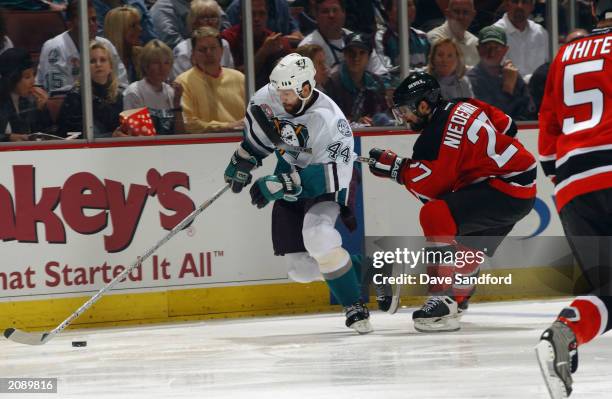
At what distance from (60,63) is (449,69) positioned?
2.02m

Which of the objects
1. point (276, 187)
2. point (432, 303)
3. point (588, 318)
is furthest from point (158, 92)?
point (588, 318)

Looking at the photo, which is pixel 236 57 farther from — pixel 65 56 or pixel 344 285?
pixel 344 285

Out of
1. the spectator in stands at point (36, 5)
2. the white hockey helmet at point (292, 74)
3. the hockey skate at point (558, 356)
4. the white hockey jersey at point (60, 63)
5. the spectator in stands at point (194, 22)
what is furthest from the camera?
the spectator in stands at point (194, 22)

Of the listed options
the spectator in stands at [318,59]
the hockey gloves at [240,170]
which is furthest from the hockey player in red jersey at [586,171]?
the spectator in stands at [318,59]

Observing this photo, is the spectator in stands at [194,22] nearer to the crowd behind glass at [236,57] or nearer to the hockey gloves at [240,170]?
the crowd behind glass at [236,57]

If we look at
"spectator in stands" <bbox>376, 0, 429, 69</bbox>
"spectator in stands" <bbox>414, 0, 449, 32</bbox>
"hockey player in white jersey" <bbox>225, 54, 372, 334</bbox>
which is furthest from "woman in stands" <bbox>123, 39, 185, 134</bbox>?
"spectator in stands" <bbox>414, 0, 449, 32</bbox>

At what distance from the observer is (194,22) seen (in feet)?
20.8

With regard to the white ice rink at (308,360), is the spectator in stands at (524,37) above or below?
above

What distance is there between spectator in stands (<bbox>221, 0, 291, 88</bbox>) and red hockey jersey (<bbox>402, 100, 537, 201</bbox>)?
1045mm

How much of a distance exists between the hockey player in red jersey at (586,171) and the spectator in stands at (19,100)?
295cm

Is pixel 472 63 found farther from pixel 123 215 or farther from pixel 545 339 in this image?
pixel 545 339

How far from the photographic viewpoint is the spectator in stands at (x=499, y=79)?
7027mm

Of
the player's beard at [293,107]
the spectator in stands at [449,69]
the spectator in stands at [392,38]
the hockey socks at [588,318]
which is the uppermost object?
the spectator in stands at [392,38]

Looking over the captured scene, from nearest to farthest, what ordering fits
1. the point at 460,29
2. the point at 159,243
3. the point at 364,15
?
1. the point at 159,243
2. the point at 364,15
3. the point at 460,29
